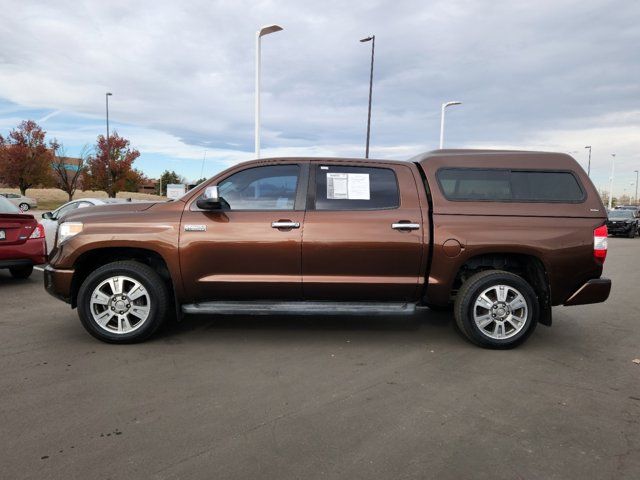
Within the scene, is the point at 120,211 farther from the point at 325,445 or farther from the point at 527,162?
the point at 527,162

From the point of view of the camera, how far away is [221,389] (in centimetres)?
377

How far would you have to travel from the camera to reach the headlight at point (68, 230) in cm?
476

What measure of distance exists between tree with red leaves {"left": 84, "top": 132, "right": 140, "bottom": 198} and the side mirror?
4529cm

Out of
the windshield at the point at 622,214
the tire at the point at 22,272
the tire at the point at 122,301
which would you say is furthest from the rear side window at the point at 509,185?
the windshield at the point at 622,214

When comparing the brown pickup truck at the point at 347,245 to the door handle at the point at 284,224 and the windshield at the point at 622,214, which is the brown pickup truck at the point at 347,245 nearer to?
the door handle at the point at 284,224

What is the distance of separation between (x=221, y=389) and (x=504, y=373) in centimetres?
237

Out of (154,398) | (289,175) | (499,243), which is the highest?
(289,175)

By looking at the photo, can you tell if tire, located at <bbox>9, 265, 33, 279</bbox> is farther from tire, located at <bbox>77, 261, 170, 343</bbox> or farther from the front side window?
the front side window

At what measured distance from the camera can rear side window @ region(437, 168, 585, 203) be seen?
4.85 meters

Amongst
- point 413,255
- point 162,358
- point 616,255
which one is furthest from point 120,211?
point 616,255

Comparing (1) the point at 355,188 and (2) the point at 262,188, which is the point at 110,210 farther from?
(1) the point at 355,188

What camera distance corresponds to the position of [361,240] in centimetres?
466

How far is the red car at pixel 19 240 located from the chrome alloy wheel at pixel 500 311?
6585 millimetres

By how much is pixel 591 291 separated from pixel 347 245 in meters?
2.42
